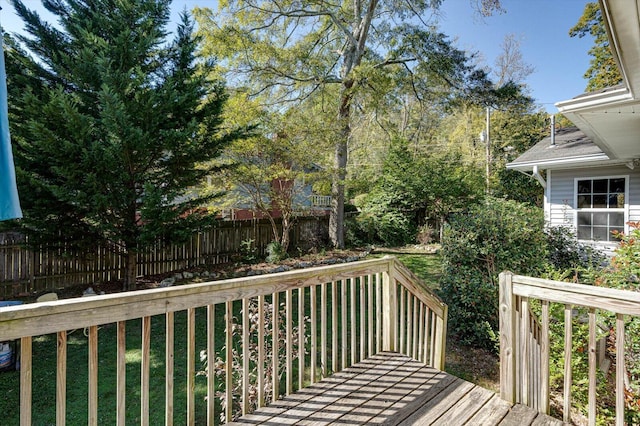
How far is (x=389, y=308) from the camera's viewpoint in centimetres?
321

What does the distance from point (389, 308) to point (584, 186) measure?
8.16m

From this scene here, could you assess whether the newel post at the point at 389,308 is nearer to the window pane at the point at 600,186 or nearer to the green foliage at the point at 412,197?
the window pane at the point at 600,186

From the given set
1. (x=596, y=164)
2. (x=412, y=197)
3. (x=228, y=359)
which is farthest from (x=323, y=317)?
(x=412, y=197)

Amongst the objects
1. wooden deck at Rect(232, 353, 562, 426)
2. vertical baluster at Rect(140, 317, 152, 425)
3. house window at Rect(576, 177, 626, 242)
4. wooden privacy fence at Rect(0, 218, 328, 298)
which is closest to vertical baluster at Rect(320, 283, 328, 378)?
wooden deck at Rect(232, 353, 562, 426)

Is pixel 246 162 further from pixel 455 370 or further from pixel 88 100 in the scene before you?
pixel 455 370

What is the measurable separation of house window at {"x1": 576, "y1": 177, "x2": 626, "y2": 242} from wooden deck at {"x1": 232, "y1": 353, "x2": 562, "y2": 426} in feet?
25.3

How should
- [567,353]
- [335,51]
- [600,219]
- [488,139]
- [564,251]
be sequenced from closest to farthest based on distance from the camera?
[567,353]
[564,251]
[600,219]
[335,51]
[488,139]

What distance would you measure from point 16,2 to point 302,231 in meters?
8.68

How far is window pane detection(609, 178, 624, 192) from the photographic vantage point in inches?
307

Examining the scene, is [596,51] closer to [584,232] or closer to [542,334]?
[584,232]

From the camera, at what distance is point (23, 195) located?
5.75 meters

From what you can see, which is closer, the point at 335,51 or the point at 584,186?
the point at 584,186

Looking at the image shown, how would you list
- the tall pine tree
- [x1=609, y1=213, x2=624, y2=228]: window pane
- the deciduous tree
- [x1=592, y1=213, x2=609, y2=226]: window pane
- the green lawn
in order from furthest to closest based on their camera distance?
1. the deciduous tree
2. [x1=592, y1=213, x2=609, y2=226]: window pane
3. [x1=609, y1=213, x2=624, y2=228]: window pane
4. the green lawn
5. the tall pine tree

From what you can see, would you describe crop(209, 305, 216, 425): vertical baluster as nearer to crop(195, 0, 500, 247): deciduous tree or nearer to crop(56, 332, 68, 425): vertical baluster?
crop(56, 332, 68, 425): vertical baluster
